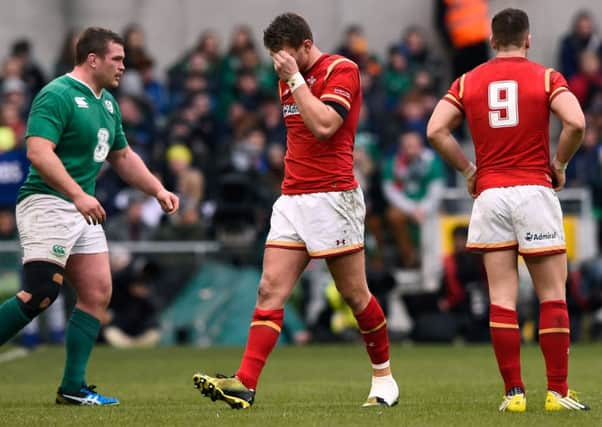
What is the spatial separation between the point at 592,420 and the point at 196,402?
280 centimetres

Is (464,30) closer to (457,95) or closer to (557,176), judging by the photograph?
(457,95)

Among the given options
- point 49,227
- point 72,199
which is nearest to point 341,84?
point 72,199

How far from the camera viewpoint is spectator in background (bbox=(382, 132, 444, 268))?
18.9 m

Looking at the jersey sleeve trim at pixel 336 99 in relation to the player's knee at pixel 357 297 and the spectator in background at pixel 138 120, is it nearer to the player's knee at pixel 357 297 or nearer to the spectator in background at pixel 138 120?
Result: the player's knee at pixel 357 297

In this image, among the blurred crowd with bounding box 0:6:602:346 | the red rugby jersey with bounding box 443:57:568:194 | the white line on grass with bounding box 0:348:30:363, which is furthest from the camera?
the blurred crowd with bounding box 0:6:602:346

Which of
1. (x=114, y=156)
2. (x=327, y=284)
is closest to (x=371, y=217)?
(x=327, y=284)

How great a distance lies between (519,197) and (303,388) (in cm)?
315

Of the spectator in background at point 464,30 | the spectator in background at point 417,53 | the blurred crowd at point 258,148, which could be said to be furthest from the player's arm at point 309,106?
the spectator in background at point 464,30

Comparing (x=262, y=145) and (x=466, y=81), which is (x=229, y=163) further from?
(x=466, y=81)

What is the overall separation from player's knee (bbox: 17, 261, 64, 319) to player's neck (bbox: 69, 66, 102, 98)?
1.17 m

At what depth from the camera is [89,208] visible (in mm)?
8781

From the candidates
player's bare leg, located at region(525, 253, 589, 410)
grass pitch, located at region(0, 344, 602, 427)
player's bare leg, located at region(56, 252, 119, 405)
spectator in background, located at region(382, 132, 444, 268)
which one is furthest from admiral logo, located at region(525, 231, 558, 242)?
spectator in background, located at region(382, 132, 444, 268)

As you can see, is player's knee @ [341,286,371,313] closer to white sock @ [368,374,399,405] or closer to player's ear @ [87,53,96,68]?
white sock @ [368,374,399,405]

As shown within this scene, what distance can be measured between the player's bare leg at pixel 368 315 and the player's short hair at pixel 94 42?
6.63 feet
